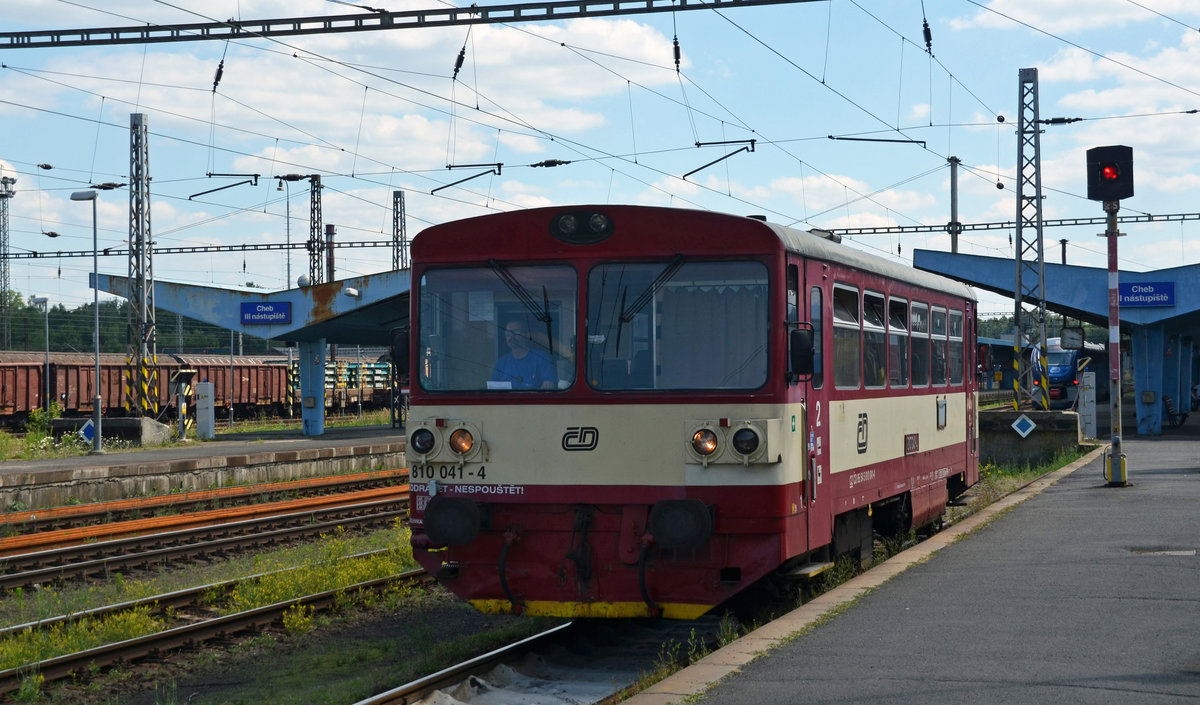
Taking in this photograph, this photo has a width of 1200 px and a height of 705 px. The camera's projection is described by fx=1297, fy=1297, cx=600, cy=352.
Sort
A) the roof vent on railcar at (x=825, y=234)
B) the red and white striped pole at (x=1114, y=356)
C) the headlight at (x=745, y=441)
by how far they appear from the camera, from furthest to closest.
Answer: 1. the red and white striped pole at (x=1114, y=356)
2. the roof vent on railcar at (x=825, y=234)
3. the headlight at (x=745, y=441)

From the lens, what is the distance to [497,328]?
8547 mm

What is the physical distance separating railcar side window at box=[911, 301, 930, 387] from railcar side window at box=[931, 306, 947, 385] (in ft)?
1.13

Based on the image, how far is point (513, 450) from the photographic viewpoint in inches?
331

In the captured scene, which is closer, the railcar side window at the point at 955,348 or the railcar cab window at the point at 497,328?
the railcar cab window at the point at 497,328

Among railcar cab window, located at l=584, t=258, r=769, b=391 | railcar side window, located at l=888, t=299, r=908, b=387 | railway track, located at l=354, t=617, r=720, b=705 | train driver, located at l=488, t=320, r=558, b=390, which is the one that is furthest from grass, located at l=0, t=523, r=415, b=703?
railcar side window, located at l=888, t=299, r=908, b=387

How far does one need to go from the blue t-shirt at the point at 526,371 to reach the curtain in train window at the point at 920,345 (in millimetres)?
4606

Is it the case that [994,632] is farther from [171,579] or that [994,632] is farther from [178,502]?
[178,502]

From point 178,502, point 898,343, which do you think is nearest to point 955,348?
point 898,343

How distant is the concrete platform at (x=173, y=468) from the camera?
19.7 metres

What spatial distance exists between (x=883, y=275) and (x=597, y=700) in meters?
4.80

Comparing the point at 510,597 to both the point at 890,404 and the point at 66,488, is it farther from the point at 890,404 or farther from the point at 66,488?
the point at 66,488

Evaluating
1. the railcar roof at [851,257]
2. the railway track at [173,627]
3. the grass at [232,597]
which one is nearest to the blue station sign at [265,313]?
the grass at [232,597]

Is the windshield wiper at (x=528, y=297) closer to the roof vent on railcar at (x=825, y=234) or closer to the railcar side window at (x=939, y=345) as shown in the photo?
the roof vent on railcar at (x=825, y=234)

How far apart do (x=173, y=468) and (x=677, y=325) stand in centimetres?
1611
